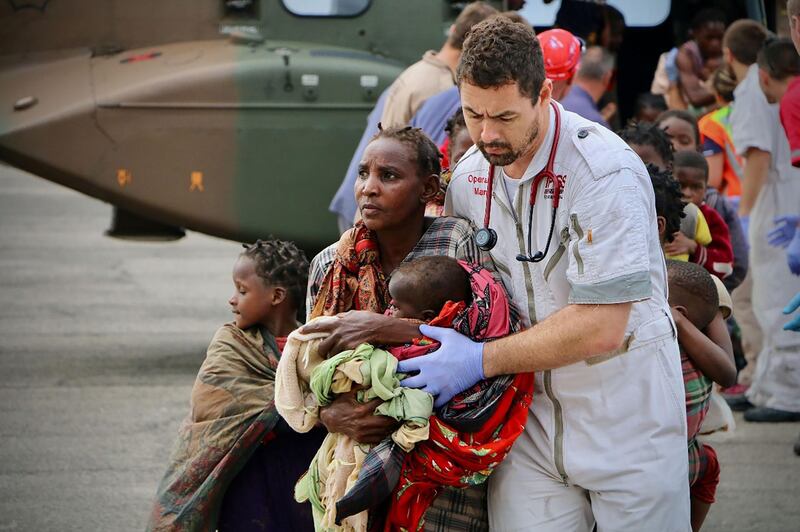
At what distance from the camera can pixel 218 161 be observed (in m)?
7.98

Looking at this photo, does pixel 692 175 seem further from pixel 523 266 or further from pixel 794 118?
pixel 523 266

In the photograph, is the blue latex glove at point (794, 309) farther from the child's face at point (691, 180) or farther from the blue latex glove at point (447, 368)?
the blue latex glove at point (447, 368)

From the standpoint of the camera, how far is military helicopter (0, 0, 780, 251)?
788 cm

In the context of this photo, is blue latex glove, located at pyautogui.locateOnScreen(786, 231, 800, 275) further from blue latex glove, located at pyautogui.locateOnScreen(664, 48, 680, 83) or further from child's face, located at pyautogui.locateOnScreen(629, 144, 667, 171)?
blue latex glove, located at pyautogui.locateOnScreen(664, 48, 680, 83)

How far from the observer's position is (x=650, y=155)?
457 centimetres

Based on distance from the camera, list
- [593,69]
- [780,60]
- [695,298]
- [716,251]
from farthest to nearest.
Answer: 1. [593,69]
2. [780,60]
3. [716,251]
4. [695,298]

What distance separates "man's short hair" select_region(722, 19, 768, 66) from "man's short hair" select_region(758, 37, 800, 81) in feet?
2.00

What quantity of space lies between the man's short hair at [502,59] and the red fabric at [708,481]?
1.56m

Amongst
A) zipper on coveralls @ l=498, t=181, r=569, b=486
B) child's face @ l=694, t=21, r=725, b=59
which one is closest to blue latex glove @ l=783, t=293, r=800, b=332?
zipper on coveralls @ l=498, t=181, r=569, b=486

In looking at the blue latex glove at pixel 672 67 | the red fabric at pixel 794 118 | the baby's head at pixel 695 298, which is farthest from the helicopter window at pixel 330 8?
the baby's head at pixel 695 298

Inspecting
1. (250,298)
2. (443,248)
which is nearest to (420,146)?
(443,248)

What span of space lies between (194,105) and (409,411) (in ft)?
17.6

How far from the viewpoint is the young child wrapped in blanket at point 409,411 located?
116 inches

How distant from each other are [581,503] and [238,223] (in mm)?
5270
